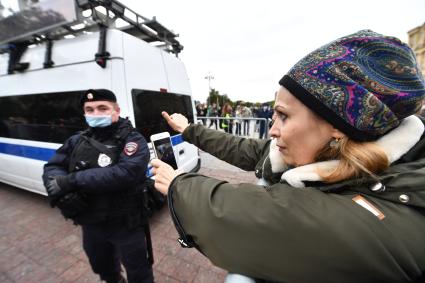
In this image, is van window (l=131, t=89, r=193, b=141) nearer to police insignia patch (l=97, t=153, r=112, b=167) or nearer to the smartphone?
police insignia patch (l=97, t=153, r=112, b=167)

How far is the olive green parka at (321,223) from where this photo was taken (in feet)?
1.54

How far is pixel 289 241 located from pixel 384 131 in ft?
1.63

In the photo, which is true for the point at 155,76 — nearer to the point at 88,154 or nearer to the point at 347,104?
the point at 88,154

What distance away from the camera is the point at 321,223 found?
0.49 m

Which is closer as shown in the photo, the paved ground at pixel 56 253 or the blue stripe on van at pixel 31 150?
the paved ground at pixel 56 253

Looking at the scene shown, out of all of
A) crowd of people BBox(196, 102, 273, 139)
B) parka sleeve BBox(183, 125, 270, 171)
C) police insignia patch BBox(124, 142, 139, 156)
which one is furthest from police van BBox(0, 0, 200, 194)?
crowd of people BBox(196, 102, 273, 139)

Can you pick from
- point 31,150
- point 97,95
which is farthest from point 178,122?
point 31,150

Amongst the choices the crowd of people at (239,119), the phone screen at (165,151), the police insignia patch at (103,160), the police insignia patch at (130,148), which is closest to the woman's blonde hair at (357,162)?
the phone screen at (165,151)

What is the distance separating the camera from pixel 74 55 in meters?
2.53

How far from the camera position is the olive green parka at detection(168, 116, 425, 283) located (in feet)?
1.54

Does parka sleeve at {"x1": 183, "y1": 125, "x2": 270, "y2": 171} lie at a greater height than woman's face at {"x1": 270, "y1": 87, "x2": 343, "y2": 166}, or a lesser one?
lesser

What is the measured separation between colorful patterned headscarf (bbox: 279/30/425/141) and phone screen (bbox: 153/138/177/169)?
0.87 m

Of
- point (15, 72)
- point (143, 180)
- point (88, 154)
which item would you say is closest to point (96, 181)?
point (88, 154)

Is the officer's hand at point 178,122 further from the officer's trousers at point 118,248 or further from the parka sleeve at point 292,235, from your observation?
the parka sleeve at point 292,235
